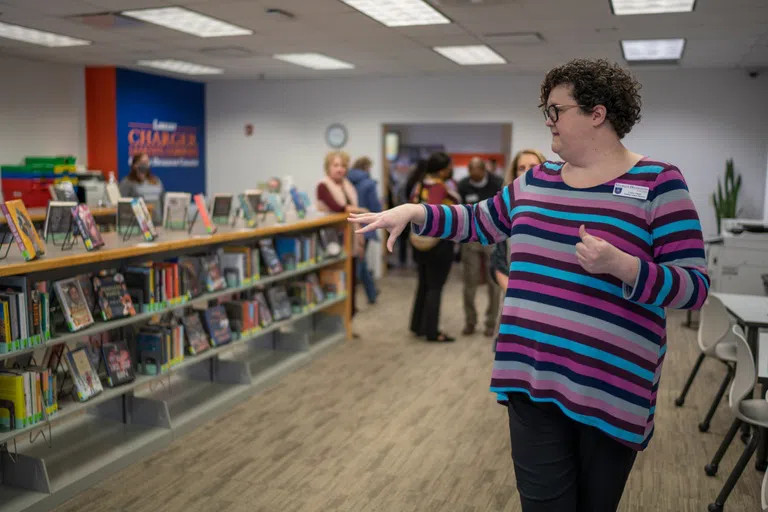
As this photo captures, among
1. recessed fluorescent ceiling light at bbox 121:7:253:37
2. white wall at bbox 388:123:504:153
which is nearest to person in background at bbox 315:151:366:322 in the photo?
recessed fluorescent ceiling light at bbox 121:7:253:37

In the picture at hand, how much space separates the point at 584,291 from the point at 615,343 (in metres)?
0.14

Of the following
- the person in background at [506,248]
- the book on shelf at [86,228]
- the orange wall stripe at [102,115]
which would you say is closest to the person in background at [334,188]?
the person in background at [506,248]

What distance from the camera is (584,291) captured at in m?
1.71

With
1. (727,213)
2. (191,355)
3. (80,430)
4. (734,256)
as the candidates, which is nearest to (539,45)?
(734,256)

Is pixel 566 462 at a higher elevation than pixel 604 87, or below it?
below

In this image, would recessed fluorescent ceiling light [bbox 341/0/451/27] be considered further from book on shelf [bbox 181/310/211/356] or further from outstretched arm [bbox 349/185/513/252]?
outstretched arm [bbox 349/185/513/252]

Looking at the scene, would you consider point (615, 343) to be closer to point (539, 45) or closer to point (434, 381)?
point (434, 381)

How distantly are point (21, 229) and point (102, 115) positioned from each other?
7307mm

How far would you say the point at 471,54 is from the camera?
8.37 m

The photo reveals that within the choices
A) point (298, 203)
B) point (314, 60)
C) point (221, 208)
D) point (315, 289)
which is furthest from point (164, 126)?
point (221, 208)

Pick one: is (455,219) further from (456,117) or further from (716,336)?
(456,117)

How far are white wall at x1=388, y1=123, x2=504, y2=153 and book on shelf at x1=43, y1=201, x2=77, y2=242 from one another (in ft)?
41.9

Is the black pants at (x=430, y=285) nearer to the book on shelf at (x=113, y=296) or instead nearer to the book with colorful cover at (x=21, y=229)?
the book on shelf at (x=113, y=296)

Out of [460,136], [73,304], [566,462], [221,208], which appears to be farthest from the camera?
[460,136]
